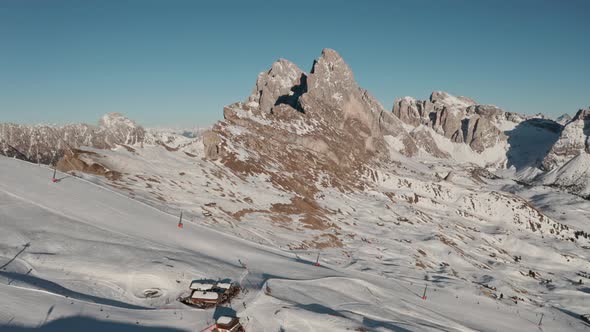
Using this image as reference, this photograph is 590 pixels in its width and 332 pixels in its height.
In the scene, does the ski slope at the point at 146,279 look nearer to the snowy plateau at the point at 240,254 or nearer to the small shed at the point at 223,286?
the snowy plateau at the point at 240,254

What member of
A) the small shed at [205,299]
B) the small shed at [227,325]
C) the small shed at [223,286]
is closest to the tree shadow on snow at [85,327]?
the small shed at [227,325]

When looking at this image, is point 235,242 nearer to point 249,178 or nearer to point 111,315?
point 111,315

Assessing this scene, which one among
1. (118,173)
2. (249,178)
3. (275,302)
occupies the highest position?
(249,178)

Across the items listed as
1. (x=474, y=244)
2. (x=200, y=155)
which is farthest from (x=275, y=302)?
(x=474, y=244)

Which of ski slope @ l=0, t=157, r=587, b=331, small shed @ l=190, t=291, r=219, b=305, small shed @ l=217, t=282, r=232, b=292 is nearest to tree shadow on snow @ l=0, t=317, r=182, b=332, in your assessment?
ski slope @ l=0, t=157, r=587, b=331

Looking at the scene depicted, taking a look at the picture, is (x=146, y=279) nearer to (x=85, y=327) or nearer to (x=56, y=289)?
(x=56, y=289)

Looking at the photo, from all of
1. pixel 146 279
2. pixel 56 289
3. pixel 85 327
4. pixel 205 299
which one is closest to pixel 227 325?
pixel 205 299

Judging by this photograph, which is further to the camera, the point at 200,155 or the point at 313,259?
the point at 200,155
